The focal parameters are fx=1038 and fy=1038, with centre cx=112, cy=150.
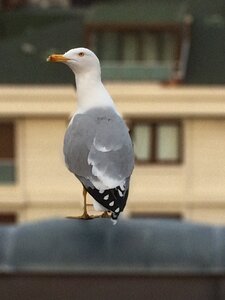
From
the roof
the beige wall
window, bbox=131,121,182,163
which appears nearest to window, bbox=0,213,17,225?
the beige wall

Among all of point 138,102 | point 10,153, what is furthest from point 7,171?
point 138,102

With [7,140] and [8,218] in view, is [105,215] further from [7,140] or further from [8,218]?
[8,218]

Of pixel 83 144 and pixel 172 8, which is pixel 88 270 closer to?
pixel 172 8

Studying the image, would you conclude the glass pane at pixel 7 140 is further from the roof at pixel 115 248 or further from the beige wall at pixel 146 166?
the roof at pixel 115 248

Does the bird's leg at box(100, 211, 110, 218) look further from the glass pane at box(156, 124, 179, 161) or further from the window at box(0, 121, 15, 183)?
the window at box(0, 121, 15, 183)

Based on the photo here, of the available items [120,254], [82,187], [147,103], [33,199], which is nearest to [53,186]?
[33,199]

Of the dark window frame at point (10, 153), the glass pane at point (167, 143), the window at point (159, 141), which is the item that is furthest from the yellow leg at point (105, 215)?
the dark window frame at point (10, 153)
